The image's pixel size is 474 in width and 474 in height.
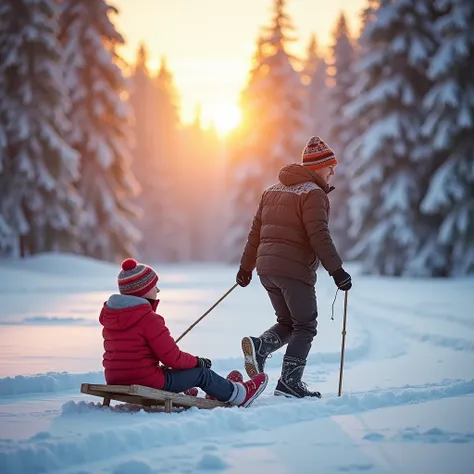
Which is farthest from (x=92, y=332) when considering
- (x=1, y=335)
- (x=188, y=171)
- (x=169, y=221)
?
(x=188, y=171)

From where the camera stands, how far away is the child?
4.31 m

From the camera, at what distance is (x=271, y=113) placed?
3136 cm

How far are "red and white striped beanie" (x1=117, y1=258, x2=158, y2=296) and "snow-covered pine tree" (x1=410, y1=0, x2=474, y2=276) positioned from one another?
14.7 m

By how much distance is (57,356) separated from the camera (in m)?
6.48

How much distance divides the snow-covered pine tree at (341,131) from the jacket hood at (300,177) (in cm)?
3031

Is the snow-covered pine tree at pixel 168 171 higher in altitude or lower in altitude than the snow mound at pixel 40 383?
higher

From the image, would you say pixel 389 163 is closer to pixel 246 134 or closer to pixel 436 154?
pixel 436 154

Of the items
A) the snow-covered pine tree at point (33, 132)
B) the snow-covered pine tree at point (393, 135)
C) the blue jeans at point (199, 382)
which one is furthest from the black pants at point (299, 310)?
the snow-covered pine tree at point (33, 132)

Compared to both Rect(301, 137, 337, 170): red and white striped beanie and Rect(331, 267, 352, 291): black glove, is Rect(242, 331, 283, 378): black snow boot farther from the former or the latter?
Rect(301, 137, 337, 170): red and white striped beanie

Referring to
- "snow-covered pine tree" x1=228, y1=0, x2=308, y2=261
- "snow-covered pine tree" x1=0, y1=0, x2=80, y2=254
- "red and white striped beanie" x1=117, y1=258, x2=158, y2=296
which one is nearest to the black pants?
"red and white striped beanie" x1=117, y1=258, x2=158, y2=296

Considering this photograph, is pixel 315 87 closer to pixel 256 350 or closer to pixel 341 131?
pixel 341 131

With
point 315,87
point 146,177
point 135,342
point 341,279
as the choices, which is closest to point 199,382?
point 135,342

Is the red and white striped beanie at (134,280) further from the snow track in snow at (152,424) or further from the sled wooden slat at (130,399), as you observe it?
the snow track in snow at (152,424)

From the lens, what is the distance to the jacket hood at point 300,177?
17.0 feet
